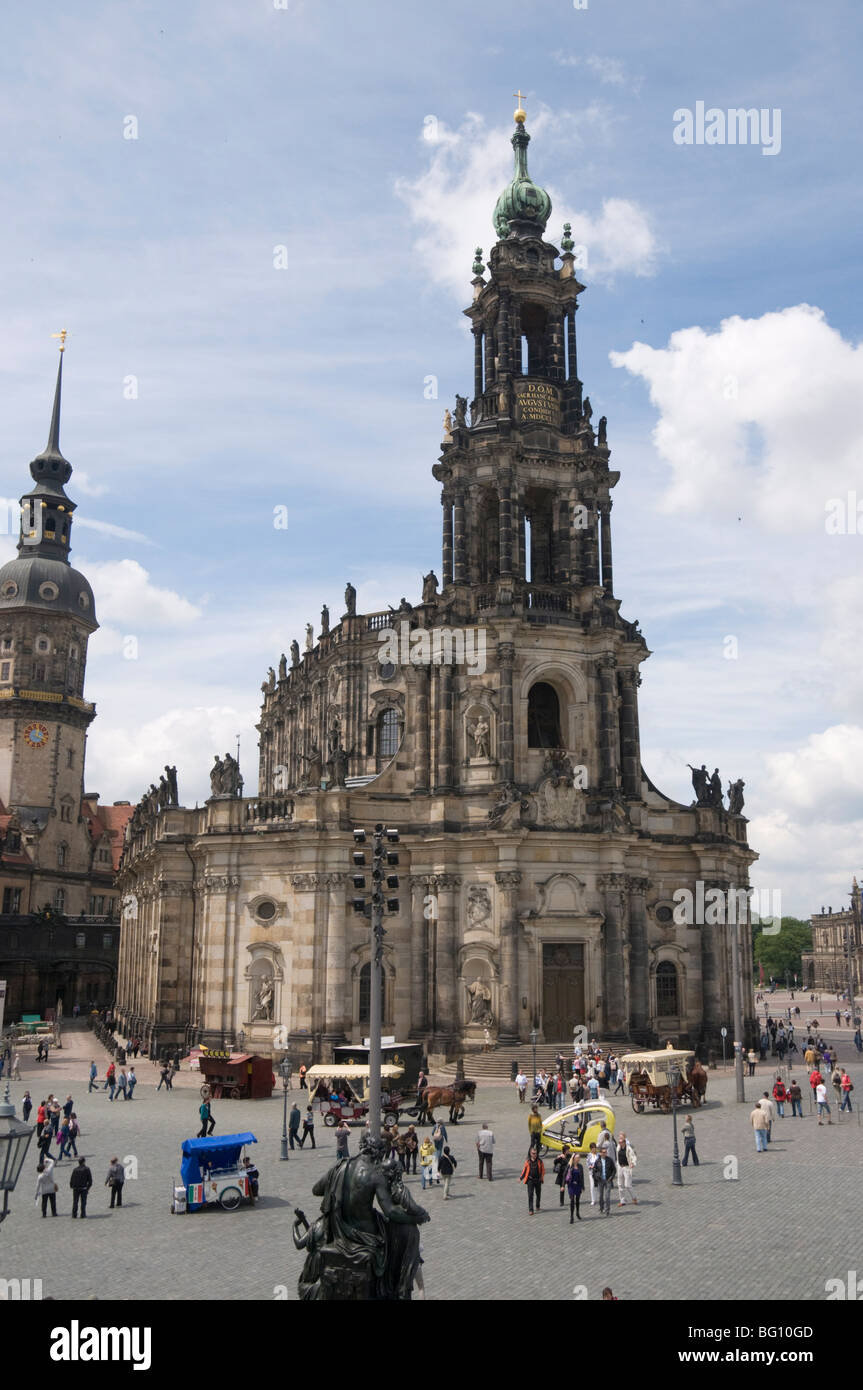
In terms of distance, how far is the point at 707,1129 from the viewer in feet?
112

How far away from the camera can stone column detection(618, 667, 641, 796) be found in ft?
182

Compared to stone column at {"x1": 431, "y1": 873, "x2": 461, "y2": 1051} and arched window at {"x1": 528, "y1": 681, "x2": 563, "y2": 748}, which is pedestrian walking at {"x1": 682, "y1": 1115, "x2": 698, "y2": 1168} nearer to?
stone column at {"x1": 431, "y1": 873, "x2": 461, "y2": 1051}

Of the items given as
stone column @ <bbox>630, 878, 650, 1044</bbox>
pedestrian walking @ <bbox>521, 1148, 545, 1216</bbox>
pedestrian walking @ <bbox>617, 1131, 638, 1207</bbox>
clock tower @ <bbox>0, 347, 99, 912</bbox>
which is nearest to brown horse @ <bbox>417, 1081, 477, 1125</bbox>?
pedestrian walking @ <bbox>617, 1131, 638, 1207</bbox>

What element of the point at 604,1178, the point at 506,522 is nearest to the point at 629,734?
the point at 506,522

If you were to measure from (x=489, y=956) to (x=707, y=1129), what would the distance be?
16.8 meters

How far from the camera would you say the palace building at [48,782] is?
306ft

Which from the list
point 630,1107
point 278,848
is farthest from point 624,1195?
point 278,848

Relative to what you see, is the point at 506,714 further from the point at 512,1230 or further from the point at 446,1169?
the point at 512,1230

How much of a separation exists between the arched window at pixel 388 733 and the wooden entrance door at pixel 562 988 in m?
17.9

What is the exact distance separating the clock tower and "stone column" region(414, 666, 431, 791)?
54.4 m

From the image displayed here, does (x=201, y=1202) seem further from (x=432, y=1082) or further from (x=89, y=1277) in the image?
(x=432, y=1082)

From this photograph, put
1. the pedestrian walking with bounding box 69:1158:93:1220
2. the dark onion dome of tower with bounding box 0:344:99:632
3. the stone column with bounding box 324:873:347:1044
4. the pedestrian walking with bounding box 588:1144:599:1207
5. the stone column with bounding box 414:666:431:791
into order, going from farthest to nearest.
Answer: the dark onion dome of tower with bounding box 0:344:99:632 → the stone column with bounding box 414:666:431:791 → the stone column with bounding box 324:873:347:1044 → the pedestrian walking with bounding box 588:1144:599:1207 → the pedestrian walking with bounding box 69:1158:93:1220

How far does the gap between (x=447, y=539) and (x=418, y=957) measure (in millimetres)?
20239

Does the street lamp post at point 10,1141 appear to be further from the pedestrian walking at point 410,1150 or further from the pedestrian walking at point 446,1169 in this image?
the pedestrian walking at point 410,1150
